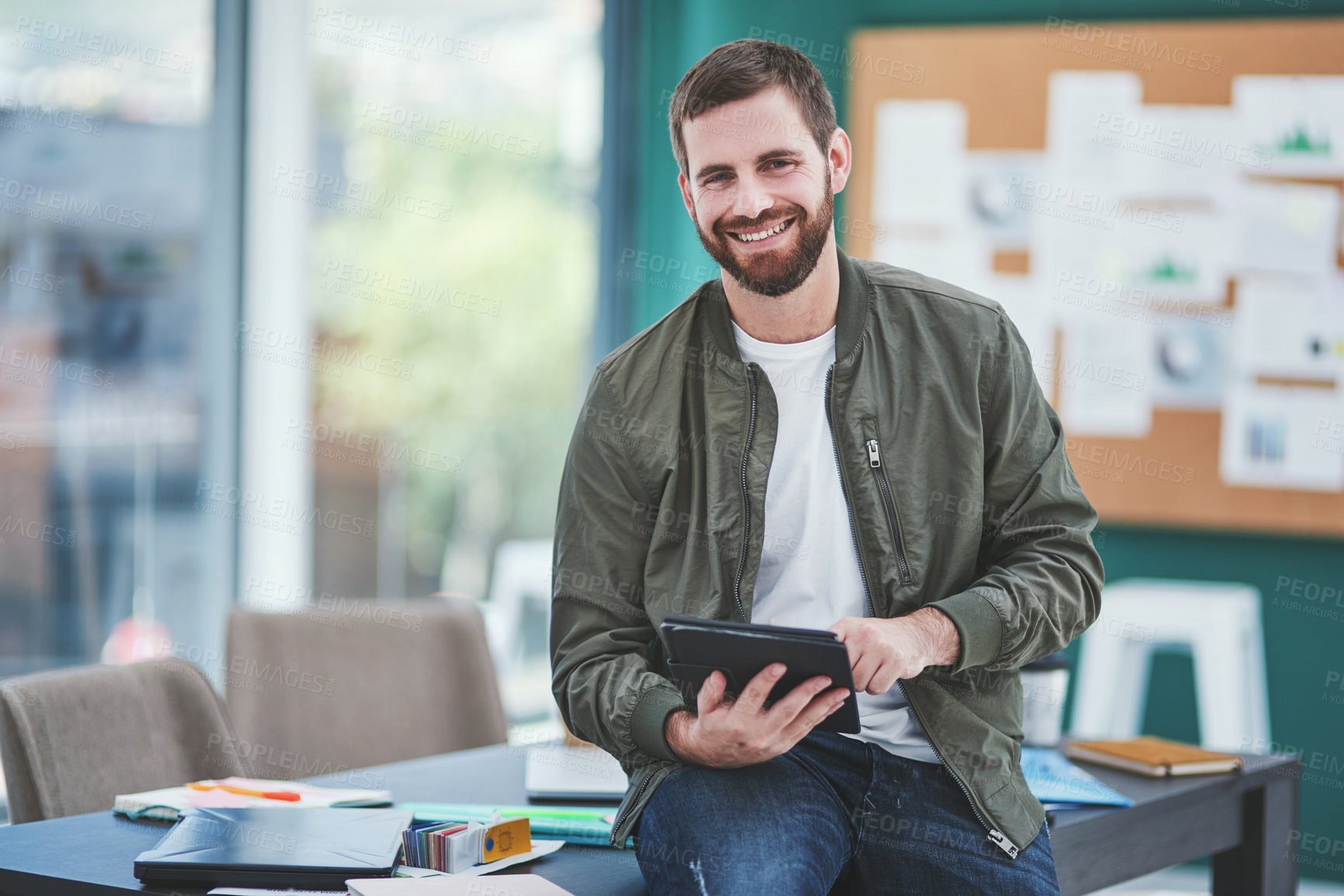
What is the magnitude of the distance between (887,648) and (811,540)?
0.85ft

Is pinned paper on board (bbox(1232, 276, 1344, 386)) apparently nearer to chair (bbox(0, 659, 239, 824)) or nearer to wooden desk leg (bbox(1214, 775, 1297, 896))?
wooden desk leg (bbox(1214, 775, 1297, 896))

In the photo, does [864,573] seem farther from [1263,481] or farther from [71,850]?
[1263,481]

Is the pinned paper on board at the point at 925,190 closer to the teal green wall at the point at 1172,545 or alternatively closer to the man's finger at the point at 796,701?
the teal green wall at the point at 1172,545

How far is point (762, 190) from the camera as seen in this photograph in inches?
74.4

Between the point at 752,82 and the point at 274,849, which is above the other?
the point at 752,82

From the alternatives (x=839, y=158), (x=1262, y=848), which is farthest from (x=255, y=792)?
(x=1262, y=848)

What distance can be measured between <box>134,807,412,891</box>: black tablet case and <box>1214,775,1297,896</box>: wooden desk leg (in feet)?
4.48

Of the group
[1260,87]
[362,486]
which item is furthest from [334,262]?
[1260,87]

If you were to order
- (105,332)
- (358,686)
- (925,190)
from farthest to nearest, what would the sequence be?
1. (925,190)
2. (105,332)
3. (358,686)

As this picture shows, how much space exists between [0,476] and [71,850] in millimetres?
1614

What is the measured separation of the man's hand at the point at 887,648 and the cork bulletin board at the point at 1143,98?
8.75 feet

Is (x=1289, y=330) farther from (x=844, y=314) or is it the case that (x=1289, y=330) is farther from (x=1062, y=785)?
(x=844, y=314)

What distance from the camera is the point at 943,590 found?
181 cm

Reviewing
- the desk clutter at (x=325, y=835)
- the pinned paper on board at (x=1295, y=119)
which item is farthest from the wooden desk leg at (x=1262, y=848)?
the pinned paper on board at (x=1295, y=119)
